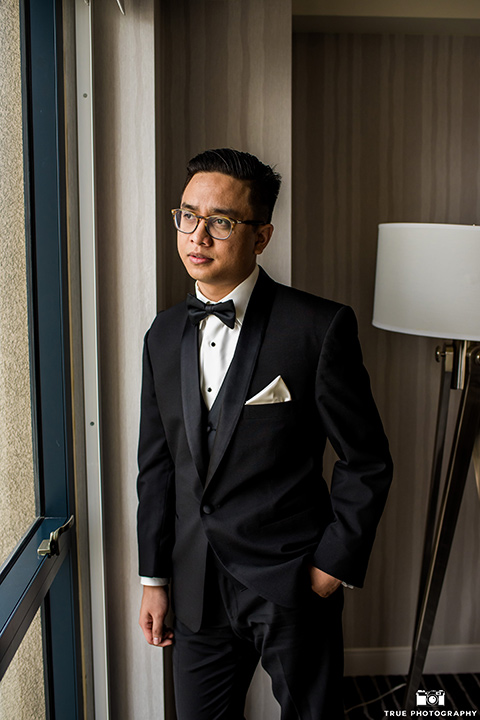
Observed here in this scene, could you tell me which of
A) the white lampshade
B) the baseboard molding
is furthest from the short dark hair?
the baseboard molding

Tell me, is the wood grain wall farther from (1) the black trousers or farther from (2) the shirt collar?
(1) the black trousers

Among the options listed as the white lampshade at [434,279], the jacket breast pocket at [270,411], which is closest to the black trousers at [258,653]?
the jacket breast pocket at [270,411]

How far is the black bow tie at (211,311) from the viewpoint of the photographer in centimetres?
144

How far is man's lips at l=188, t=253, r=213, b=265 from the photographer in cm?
137

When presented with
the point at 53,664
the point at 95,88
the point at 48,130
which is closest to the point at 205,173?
the point at 48,130

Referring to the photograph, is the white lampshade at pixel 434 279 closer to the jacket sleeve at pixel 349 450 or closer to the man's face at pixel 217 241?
the jacket sleeve at pixel 349 450

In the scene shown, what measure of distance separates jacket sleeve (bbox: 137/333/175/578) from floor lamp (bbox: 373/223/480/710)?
819 mm

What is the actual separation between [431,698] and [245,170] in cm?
208

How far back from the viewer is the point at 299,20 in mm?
2188

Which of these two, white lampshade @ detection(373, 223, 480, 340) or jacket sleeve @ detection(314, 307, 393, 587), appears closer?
jacket sleeve @ detection(314, 307, 393, 587)

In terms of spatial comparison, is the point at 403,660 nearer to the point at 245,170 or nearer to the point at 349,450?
the point at 349,450

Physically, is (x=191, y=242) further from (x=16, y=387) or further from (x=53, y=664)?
(x=53, y=664)

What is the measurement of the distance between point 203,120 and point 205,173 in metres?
0.59

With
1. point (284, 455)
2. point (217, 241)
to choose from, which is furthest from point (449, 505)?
point (217, 241)
